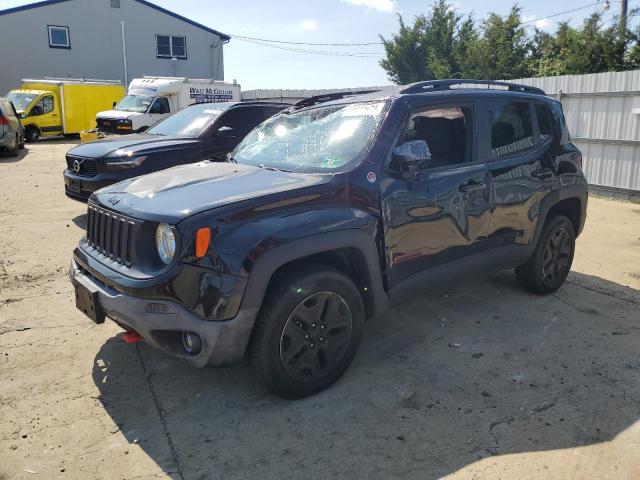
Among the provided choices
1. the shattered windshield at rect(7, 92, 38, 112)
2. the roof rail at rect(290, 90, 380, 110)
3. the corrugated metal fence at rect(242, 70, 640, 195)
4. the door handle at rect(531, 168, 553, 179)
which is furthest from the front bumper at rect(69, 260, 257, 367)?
the shattered windshield at rect(7, 92, 38, 112)

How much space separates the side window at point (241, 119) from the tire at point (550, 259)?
4.68 metres

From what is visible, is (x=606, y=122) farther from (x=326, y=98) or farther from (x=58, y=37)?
(x=58, y=37)

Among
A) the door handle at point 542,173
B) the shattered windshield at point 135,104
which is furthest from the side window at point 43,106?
the door handle at point 542,173

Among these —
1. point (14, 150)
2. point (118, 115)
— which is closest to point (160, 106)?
point (118, 115)

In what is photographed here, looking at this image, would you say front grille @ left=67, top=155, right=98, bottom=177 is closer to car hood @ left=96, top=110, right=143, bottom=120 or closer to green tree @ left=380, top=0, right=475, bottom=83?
car hood @ left=96, top=110, right=143, bottom=120

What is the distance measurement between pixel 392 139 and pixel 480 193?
0.94 metres

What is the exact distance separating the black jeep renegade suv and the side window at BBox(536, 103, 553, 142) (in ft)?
0.15

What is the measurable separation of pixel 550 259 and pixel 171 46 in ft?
101

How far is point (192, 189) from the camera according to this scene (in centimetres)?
327

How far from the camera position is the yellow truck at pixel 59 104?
69.6 ft

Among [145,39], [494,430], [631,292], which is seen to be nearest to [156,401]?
[494,430]

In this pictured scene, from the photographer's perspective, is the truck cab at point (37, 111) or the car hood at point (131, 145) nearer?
the car hood at point (131, 145)

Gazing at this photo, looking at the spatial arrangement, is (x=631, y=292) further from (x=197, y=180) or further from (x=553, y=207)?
(x=197, y=180)

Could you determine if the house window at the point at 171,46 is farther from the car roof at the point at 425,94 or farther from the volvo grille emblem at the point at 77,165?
the car roof at the point at 425,94
